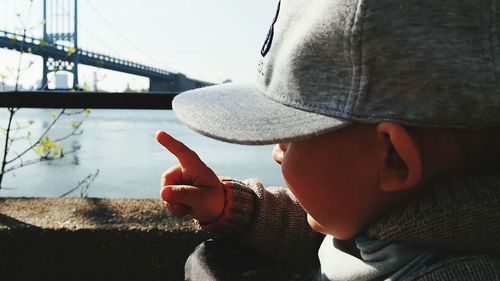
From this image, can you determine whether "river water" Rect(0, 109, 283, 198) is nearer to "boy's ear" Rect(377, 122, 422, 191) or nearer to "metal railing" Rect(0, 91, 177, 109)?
"metal railing" Rect(0, 91, 177, 109)

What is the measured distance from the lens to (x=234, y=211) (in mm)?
1090

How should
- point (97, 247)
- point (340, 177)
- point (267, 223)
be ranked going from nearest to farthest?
point (340, 177)
point (267, 223)
point (97, 247)

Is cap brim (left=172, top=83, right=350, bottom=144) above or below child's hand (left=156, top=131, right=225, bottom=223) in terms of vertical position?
above

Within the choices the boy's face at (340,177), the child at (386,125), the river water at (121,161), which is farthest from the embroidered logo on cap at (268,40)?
the river water at (121,161)

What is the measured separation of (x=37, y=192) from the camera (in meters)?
3.59

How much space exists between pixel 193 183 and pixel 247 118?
33cm

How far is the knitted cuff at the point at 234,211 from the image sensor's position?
42.7 inches

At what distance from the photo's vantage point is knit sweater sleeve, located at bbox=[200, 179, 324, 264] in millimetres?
1097

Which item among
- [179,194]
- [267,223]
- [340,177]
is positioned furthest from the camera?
[267,223]

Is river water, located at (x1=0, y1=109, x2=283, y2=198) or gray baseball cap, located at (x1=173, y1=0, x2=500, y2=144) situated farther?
river water, located at (x1=0, y1=109, x2=283, y2=198)

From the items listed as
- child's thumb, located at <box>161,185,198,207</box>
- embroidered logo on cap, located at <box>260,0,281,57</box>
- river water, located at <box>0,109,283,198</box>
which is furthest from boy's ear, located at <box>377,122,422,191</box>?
river water, located at <box>0,109,283,198</box>

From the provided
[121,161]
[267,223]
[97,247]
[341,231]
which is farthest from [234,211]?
[121,161]

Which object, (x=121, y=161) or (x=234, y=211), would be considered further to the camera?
(x=121, y=161)

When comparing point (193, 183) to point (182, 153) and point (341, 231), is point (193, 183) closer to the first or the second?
point (182, 153)
